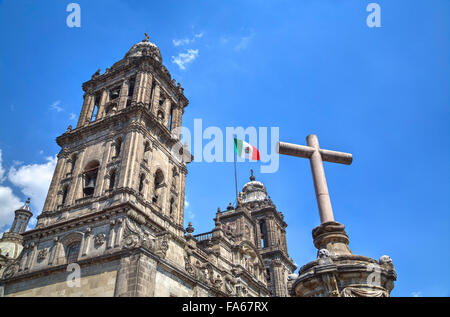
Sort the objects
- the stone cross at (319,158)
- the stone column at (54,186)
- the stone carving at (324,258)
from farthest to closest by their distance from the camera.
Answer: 1. the stone column at (54,186)
2. the stone cross at (319,158)
3. the stone carving at (324,258)

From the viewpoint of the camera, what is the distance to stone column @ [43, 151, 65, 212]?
94.7ft

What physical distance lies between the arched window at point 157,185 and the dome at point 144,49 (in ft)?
40.5

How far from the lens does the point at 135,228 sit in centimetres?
2422

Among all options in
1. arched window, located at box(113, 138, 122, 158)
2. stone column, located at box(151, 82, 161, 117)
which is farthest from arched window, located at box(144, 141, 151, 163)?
stone column, located at box(151, 82, 161, 117)

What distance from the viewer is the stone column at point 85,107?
33.6m

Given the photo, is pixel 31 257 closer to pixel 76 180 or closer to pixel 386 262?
pixel 76 180

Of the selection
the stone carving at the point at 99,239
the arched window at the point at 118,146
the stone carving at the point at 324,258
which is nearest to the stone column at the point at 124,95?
the arched window at the point at 118,146

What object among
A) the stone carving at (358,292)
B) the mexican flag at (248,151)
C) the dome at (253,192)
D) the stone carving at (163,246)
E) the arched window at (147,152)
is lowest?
the stone carving at (358,292)

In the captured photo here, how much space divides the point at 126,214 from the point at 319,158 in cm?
1444

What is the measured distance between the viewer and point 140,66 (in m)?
34.2

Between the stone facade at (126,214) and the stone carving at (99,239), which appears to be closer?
the stone facade at (126,214)

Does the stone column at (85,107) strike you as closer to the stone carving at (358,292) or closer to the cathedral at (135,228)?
the cathedral at (135,228)

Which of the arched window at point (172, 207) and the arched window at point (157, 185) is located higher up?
the arched window at point (157, 185)
